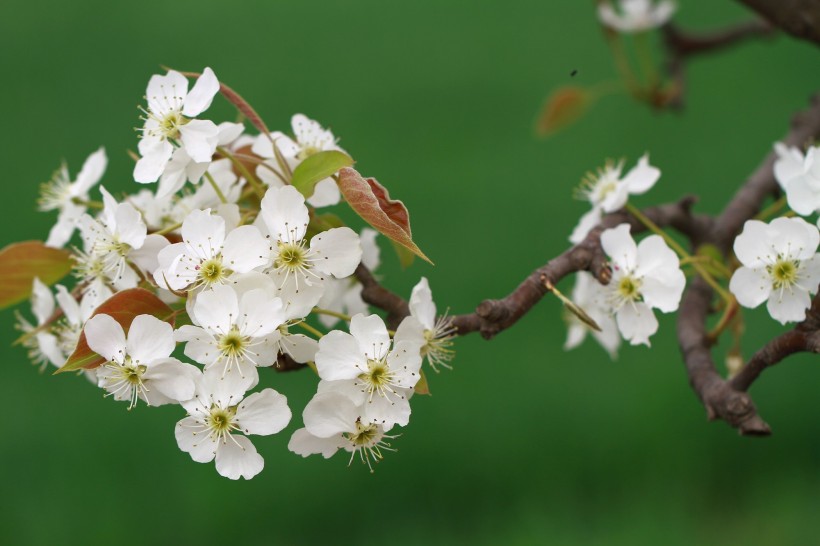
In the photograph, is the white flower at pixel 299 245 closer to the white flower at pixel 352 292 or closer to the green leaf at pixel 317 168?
the green leaf at pixel 317 168

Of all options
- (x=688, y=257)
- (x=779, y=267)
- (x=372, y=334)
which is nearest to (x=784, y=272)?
(x=779, y=267)

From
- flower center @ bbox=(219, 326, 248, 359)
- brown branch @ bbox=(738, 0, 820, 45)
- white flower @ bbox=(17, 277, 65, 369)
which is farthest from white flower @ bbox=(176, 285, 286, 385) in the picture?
brown branch @ bbox=(738, 0, 820, 45)

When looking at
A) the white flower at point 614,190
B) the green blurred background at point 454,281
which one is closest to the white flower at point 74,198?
the white flower at point 614,190

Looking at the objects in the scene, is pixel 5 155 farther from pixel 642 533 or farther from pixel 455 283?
pixel 642 533

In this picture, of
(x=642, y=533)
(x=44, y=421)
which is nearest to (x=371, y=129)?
(x=44, y=421)

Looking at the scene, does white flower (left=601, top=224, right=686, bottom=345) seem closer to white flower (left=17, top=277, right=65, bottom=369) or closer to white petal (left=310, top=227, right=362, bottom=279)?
white petal (left=310, top=227, right=362, bottom=279)

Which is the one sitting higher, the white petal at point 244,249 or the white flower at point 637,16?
the white flower at point 637,16

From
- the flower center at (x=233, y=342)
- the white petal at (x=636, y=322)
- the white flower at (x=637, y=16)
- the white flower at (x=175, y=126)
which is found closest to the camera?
the flower center at (x=233, y=342)

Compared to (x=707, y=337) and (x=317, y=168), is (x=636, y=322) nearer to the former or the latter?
(x=707, y=337)
